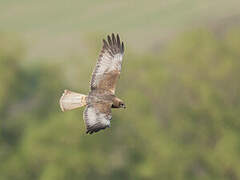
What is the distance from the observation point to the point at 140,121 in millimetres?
48281

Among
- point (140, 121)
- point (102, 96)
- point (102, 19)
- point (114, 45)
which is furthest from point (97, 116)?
point (102, 19)

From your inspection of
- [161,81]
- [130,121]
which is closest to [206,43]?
[161,81]

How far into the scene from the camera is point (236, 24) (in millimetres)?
77312

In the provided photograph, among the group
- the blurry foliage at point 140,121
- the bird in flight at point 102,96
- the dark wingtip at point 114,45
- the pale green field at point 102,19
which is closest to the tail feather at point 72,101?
the bird in flight at point 102,96

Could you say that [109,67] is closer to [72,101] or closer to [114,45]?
[114,45]

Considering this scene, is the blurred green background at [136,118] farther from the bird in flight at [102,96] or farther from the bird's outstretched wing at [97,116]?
the bird's outstretched wing at [97,116]

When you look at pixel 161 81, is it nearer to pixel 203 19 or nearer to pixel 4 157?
pixel 4 157

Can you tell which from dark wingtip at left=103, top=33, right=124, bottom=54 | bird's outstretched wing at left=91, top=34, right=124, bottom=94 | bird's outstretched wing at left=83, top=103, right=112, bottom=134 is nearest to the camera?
bird's outstretched wing at left=83, top=103, right=112, bottom=134

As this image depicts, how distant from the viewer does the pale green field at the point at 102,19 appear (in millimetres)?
78062

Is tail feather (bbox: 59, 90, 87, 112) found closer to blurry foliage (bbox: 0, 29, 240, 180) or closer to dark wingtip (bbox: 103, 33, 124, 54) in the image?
dark wingtip (bbox: 103, 33, 124, 54)

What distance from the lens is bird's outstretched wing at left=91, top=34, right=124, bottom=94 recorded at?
48.8 ft

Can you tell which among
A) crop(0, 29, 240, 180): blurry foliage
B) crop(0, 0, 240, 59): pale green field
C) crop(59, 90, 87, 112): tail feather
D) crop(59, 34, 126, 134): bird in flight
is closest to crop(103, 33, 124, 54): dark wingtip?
crop(59, 34, 126, 134): bird in flight

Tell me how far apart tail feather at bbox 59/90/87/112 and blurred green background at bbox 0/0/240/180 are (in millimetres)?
26554

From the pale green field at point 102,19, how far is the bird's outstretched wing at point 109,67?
59184mm
